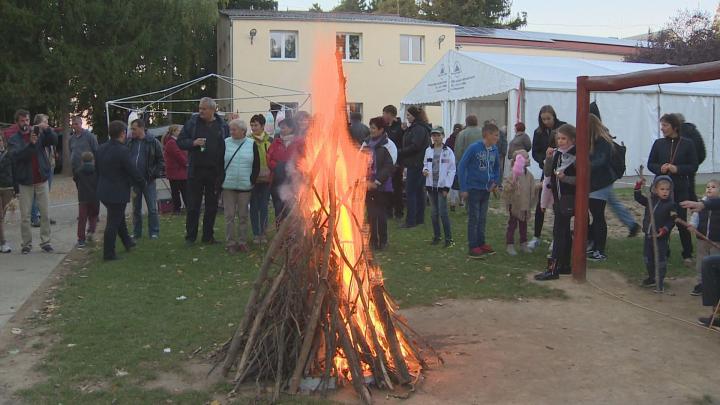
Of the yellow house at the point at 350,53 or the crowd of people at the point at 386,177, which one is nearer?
the crowd of people at the point at 386,177

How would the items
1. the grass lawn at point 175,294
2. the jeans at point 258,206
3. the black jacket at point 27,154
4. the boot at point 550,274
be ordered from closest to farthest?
the grass lawn at point 175,294 < the boot at point 550,274 < the black jacket at point 27,154 < the jeans at point 258,206

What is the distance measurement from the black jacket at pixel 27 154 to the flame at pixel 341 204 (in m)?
6.17

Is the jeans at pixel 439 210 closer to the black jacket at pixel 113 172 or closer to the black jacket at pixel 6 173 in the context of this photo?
the black jacket at pixel 113 172

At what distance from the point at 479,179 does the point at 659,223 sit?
239cm

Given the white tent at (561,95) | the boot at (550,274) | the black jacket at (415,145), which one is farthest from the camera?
the white tent at (561,95)

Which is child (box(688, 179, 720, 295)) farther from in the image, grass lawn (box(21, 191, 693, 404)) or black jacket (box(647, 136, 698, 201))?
black jacket (box(647, 136, 698, 201))

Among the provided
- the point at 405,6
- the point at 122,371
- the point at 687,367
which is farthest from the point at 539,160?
the point at 405,6

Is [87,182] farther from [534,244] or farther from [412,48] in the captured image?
[412,48]

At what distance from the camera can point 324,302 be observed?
15.0 feet

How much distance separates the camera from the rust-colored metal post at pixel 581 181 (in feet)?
24.3

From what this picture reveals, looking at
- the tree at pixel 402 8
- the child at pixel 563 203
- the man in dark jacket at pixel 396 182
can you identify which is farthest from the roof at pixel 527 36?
the child at pixel 563 203

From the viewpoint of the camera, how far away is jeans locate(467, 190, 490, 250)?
8.81 metres

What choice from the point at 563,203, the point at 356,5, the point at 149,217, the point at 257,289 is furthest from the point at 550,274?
the point at 356,5

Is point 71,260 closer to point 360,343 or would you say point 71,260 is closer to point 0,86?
point 360,343
